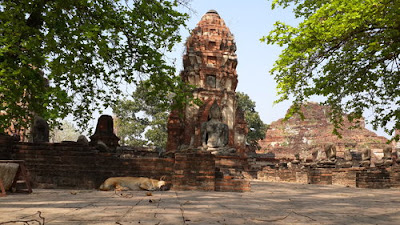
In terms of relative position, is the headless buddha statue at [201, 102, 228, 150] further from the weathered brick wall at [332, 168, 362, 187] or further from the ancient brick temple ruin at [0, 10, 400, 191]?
the weathered brick wall at [332, 168, 362, 187]

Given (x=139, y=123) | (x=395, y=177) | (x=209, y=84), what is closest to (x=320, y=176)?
(x=395, y=177)

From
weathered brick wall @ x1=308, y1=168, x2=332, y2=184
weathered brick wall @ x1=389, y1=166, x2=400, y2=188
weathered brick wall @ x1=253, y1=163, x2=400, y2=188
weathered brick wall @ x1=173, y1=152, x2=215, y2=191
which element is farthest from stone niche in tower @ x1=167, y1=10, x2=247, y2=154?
weathered brick wall @ x1=173, y1=152, x2=215, y2=191

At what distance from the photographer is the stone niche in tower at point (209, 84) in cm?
2439

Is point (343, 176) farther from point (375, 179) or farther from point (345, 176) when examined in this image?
point (375, 179)

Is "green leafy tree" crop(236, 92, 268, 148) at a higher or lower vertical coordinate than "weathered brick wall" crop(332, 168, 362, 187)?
higher

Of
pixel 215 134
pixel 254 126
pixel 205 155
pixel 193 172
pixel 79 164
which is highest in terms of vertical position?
pixel 254 126

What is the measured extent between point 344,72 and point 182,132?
15196mm

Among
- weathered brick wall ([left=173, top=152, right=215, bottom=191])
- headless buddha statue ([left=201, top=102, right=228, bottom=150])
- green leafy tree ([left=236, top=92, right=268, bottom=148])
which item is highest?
green leafy tree ([left=236, top=92, right=268, bottom=148])

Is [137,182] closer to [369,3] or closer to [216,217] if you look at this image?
[216,217]

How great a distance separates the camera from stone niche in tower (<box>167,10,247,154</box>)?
24.4 m

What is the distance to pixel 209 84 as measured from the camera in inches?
989

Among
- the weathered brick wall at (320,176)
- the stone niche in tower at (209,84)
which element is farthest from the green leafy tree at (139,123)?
the weathered brick wall at (320,176)

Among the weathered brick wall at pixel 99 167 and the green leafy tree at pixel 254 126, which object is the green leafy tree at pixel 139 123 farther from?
the weathered brick wall at pixel 99 167

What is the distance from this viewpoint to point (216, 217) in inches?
143
